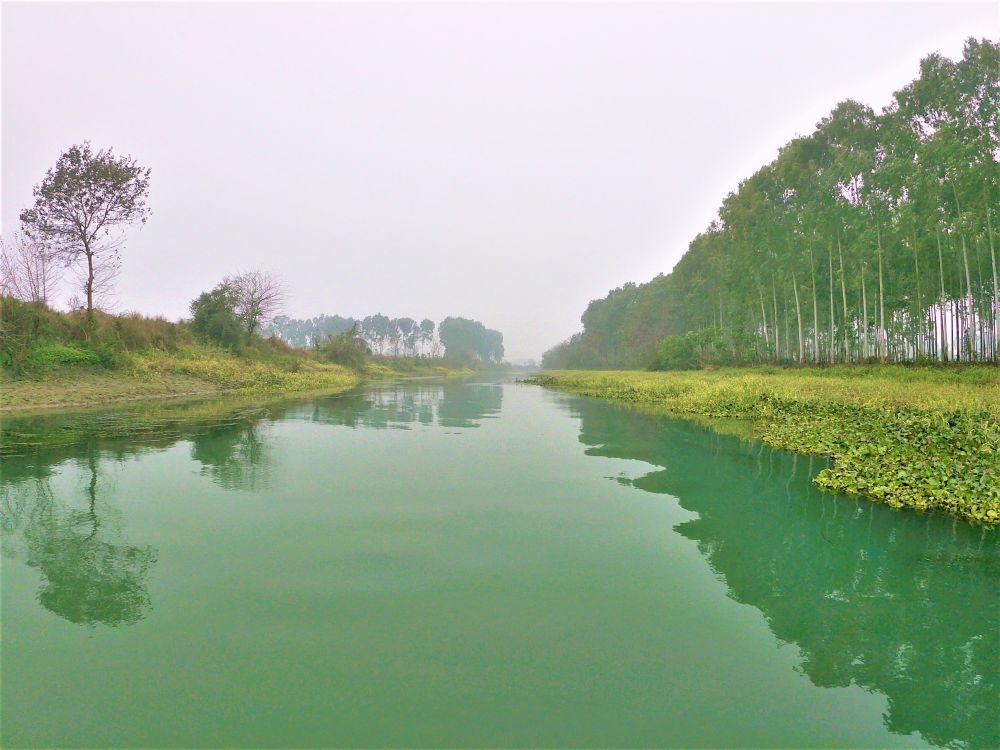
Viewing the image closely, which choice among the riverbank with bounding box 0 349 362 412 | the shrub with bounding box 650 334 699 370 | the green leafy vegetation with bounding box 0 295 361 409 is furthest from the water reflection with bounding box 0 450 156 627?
the shrub with bounding box 650 334 699 370

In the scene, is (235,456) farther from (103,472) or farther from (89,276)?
(89,276)

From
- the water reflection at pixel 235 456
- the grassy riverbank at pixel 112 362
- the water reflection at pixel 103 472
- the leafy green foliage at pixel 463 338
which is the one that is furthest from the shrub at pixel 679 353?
the leafy green foliage at pixel 463 338

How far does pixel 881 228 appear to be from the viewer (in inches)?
979

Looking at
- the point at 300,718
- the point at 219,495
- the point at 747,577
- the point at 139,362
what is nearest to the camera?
the point at 300,718

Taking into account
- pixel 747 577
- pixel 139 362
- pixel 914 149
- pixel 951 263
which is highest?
pixel 914 149

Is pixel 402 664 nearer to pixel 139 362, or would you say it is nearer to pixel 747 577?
pixel 747 577

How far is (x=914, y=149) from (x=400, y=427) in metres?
27.8

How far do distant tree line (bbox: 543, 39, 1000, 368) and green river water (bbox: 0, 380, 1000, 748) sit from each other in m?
22.4

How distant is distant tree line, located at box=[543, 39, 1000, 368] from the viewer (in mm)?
20578

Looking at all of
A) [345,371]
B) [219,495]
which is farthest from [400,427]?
[345,371]

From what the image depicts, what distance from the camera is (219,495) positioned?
6906 mm

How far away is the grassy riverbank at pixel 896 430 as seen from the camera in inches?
256

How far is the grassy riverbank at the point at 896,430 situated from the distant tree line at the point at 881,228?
7899 millimetres

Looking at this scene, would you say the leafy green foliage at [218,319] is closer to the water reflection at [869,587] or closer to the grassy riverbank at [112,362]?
the grassy riverbank at [112,362]
